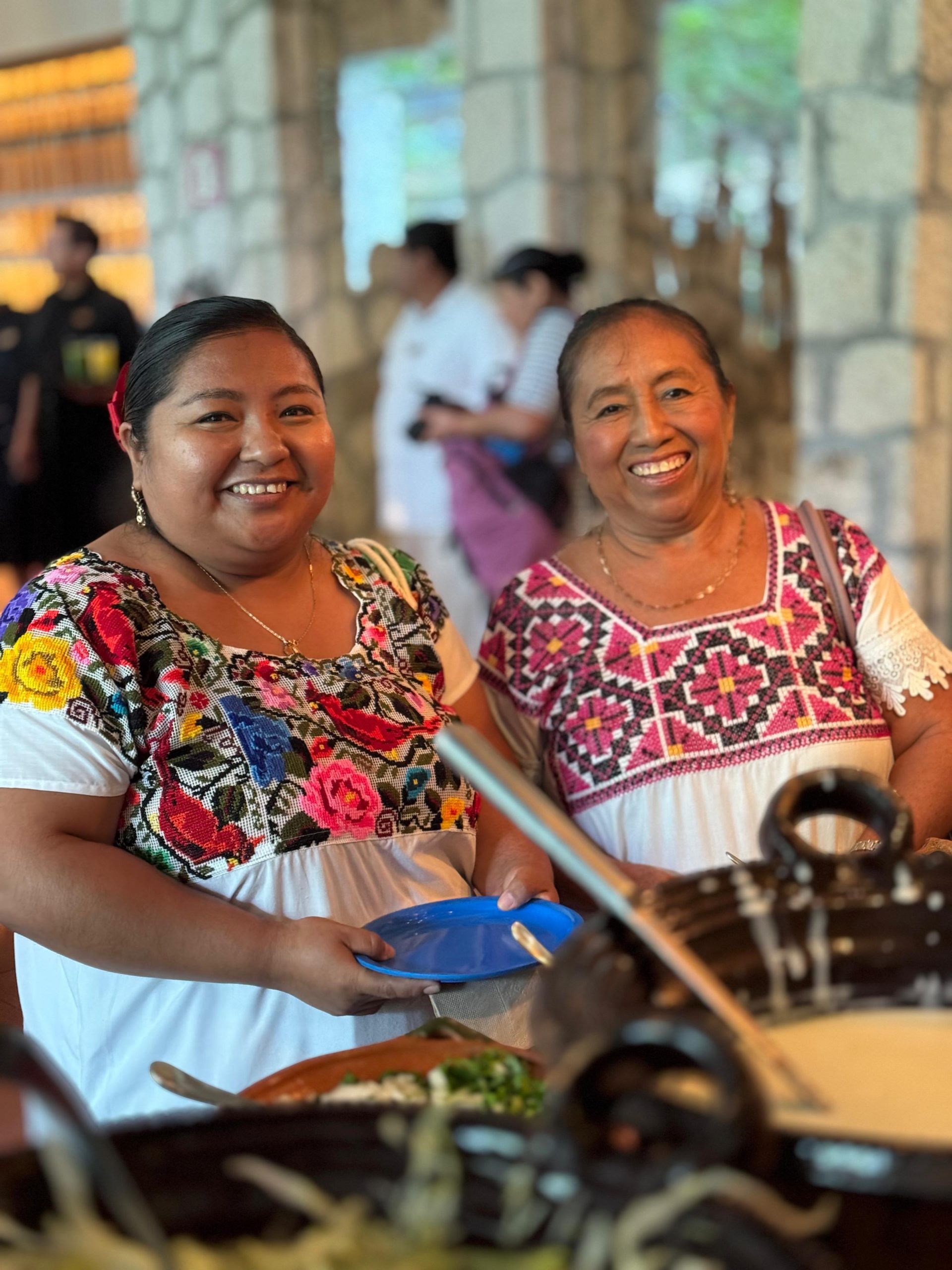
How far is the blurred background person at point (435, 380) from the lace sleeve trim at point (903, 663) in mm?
2799

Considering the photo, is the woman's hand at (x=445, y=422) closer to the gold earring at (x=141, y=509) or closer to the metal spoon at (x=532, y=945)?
the gold earring at (x=141, y=509)

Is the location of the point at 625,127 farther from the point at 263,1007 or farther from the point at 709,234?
the point at 263,1007

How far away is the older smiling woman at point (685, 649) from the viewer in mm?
1950

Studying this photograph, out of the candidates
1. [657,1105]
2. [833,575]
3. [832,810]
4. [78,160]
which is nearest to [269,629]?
[833,575]

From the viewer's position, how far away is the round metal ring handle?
0.91 meters

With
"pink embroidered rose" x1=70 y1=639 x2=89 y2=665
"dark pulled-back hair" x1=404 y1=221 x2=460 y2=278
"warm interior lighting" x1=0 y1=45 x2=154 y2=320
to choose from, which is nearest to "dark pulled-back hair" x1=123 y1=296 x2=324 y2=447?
"pink embroidered rose" x1=70 y1=639 x2=89 y2=665

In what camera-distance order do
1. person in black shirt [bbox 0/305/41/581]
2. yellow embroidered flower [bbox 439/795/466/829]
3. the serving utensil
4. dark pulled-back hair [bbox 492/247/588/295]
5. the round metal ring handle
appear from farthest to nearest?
person in black shirt [bbox 0/305/41/581] → dark pulled-back hair [bbox 492/247/588/295] → yellow embroidered flower [bbox 439/795/466/829] → the round metal ring handle → the serving utensil

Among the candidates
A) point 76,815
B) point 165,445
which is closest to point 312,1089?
point 76,815

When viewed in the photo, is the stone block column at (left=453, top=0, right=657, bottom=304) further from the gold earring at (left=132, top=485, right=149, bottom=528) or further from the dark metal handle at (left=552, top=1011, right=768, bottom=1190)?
the dark metal handle at (left=552, top=1011, right=768, bottom=1190)

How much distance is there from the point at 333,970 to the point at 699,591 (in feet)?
2.98

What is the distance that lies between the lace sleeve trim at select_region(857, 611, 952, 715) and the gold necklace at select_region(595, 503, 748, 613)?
22cm

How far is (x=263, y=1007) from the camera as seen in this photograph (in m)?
1.58

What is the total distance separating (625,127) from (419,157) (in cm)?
180

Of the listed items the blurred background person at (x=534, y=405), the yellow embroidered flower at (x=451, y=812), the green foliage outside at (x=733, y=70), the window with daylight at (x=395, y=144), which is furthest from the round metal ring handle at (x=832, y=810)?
the green foliage outside at (x=733, y=70)
